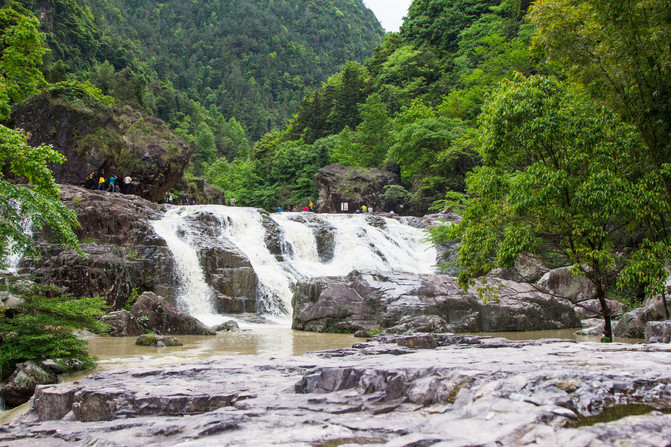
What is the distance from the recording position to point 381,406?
372 cm

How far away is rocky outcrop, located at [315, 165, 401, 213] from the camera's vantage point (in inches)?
1607

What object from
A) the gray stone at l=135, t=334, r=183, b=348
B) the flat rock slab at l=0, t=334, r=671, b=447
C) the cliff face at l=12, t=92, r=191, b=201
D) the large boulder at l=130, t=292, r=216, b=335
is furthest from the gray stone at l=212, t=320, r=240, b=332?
the cliff face at l=12, t=92, r=191, b=201

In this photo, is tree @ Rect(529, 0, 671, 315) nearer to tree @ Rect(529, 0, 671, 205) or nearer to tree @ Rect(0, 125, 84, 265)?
tree @ Rect(529, 0, 671, 205)

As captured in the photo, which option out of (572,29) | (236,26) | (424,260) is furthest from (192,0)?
(572,29)

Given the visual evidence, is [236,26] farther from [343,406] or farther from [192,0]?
[343,406]

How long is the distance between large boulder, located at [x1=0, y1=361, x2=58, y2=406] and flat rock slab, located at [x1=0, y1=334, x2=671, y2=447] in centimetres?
185

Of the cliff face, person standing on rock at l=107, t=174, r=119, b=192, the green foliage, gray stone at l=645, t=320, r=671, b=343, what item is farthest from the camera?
the cliff face

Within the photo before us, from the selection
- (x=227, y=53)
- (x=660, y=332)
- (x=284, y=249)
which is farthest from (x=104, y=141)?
(x=227, y=53)

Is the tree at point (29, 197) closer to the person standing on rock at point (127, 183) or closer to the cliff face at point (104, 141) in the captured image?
the person standing on rock at point (127, 183)

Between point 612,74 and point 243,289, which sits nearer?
point 612,74

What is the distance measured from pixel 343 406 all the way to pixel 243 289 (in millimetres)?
15474

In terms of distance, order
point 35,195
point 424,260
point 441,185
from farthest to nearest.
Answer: point 441,185, point 424,260, point 35,195

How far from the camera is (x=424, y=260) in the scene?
24.3 m

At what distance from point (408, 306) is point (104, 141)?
2139 centimetres
